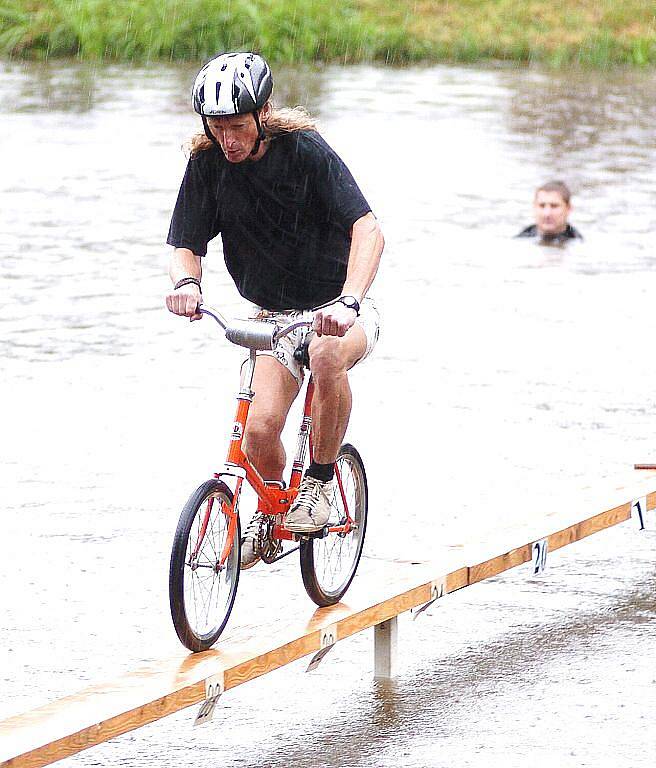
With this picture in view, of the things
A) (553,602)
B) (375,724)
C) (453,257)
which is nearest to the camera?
(375,724)

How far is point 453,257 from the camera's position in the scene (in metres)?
17.8

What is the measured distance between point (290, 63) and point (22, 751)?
32.1 meters

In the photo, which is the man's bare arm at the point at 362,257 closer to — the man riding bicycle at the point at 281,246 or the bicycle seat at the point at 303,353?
the man riding bicycle at the point at 281,246

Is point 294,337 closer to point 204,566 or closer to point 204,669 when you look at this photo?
point 204,566

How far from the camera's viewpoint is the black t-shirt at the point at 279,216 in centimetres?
639

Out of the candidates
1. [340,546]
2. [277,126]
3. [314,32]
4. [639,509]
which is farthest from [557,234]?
[314,32]

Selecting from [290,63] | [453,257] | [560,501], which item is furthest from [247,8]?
[560,501]

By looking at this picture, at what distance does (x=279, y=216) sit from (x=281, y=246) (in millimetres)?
115

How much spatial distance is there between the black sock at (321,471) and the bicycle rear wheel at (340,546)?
0.16 metres

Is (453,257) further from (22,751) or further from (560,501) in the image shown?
(22,751)

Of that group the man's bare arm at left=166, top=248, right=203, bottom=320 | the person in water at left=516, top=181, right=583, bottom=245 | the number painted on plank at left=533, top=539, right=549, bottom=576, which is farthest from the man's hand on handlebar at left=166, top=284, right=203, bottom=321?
the person in water at left=516, top=181, right=583, bottom=245

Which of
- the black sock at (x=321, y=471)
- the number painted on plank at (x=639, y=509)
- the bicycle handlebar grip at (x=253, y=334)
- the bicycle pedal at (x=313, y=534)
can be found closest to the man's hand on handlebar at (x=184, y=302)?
the bicycle handlebar grip at (x=253, y=334)

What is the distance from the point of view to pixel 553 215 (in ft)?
59.2

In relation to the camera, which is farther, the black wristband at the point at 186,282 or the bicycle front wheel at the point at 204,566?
the black wristband at the point at 186,282
